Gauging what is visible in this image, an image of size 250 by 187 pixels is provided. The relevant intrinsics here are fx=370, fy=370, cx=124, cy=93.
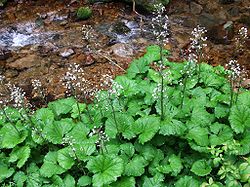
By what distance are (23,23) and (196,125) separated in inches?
207

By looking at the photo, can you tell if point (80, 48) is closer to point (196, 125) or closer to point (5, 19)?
point (5, 19)

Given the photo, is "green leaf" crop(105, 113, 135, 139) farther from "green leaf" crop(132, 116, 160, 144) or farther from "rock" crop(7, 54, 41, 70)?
"rock" crop(7, 54, 41, 70)

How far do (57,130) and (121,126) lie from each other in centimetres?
79

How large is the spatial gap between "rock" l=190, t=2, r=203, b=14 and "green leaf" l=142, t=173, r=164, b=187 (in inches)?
193

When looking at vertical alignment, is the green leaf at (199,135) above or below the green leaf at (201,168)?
above

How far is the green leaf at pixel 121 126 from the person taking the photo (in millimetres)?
4262

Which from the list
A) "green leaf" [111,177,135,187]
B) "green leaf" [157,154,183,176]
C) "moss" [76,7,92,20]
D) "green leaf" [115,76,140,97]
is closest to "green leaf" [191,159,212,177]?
"green leaf" [157,154,183,176]

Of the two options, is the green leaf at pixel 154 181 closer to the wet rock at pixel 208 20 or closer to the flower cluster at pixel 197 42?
the flower cluster at pixel 197 42

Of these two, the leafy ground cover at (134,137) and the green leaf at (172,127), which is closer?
the leafy ground cover at (134,137)

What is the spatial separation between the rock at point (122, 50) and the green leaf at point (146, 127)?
2.77m

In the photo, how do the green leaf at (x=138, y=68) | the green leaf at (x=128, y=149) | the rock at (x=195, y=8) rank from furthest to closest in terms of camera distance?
1. the rock at (x=195, y=8)
2. the green leaf at (x=138, y=68)
3. the green leaf at (x=128, y=149)

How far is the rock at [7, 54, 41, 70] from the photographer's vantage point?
6.84 meters

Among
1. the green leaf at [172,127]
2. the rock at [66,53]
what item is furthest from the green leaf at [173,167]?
the rock at [66,53]

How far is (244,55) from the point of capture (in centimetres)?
665
